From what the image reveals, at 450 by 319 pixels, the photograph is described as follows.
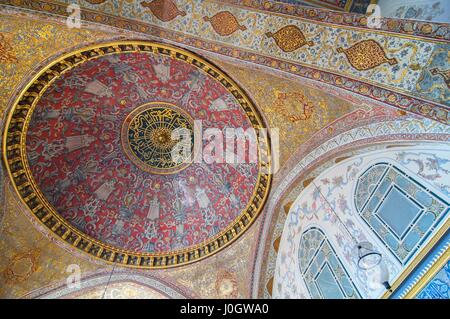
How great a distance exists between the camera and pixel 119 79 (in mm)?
6941

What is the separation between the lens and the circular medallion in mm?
7793

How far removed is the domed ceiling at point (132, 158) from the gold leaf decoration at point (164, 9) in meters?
0.62

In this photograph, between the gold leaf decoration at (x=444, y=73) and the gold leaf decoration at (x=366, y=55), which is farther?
the gold leaf decoration at (x=366, y=55)

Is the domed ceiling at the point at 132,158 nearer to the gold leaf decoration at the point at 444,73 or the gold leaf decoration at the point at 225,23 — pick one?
the gold leaf decoration at the point at 225,23

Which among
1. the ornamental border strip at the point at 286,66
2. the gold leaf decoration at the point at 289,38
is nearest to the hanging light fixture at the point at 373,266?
the ornamental border strip at the point at 286,66

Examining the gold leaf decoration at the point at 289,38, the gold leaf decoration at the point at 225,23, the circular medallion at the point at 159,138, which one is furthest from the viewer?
the circular medallion at the point at 159,138

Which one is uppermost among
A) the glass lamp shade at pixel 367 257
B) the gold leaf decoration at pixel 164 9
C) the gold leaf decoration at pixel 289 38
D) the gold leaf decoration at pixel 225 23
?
the gold leaf decoration at pixel 164 9

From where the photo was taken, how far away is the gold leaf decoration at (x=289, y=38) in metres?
4.64

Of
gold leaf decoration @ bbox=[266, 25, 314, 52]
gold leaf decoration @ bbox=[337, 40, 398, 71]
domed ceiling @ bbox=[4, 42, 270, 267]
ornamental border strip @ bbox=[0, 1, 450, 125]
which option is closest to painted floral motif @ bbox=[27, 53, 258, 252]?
domed ceiling @ bbox=[4, 42, 270, 267]

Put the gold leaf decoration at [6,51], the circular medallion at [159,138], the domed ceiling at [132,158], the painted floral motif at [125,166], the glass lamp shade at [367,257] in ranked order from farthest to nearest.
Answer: the circular medallion at [159,138] → the painted floral motif at [125,166] → the domed ceiling at [132,158] → the gold leaf decoration at [6,51] → the glass lamp shade at [367,257]

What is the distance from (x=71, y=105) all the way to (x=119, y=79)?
1.34m

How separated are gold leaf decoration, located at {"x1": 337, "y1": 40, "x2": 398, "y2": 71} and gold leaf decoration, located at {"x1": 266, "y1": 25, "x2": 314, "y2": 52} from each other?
0.60 meters

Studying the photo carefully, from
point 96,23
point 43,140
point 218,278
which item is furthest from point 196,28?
point 218,278
